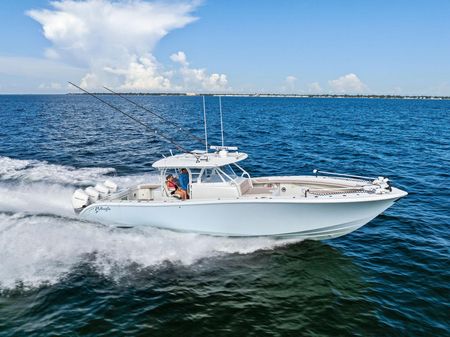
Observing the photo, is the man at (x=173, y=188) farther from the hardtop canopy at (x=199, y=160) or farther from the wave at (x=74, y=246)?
the wave at (x=74, y=246)

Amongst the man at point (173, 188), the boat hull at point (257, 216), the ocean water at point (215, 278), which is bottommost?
the ocean water at point (215, 278)

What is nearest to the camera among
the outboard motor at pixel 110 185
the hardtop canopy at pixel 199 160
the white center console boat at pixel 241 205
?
the white center console boat at pixel 241 205

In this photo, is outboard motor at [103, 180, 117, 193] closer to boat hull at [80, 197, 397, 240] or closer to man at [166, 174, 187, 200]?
boat hull at [80, 197, 397, 240]

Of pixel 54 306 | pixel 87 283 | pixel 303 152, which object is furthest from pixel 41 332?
pixel 303 152

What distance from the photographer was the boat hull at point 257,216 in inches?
396

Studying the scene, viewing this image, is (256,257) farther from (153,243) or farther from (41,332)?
(41,332)

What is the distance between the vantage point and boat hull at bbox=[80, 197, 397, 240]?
33.0 ft

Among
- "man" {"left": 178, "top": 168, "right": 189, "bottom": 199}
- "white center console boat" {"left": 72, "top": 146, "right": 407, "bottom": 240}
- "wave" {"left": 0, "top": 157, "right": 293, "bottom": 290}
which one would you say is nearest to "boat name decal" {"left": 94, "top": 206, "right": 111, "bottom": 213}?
"white center console boat" {"left": 72, "top": 146, "right": 407, "bottom": 240}

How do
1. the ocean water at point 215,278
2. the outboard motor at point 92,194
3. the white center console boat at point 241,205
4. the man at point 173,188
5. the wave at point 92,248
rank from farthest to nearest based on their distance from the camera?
the outboard motor at point 92,194 < the man at point 173,188 < the white center console boat at point 241,205 < the wave at point 92,248 < the ocean water at point 215,278

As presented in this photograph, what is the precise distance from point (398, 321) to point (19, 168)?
842 inches

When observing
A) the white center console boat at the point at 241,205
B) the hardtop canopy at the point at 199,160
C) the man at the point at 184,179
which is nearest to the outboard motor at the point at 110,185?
the white center console boat at the point at 241,205

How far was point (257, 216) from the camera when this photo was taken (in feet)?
34.1

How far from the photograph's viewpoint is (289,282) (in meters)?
9.33

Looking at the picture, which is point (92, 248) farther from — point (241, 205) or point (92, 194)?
point (241, 205)
